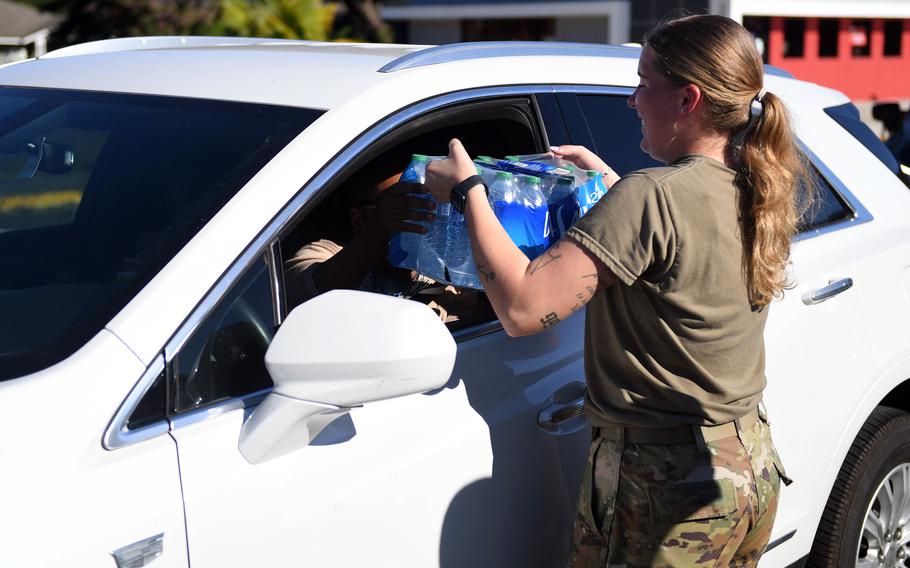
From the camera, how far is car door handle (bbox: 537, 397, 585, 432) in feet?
7.23

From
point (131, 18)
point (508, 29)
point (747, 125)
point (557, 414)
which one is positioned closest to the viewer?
point (747, 125)

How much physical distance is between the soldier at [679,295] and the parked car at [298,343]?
0.20 meters

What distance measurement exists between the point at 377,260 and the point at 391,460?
0.70 metres

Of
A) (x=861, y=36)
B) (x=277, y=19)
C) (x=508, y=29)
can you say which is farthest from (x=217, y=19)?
(x=861, y=36)

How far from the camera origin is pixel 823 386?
2.77 m

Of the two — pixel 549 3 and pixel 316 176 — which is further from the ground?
pixel 316 176

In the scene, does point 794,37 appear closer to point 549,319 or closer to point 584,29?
point 584,29

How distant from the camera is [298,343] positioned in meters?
1.69

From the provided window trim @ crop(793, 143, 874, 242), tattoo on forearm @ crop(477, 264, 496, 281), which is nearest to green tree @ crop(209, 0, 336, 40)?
window trim @ crop(793, 143, 874, 242)

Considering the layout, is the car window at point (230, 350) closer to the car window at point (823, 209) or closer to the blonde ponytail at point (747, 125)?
the blonde ponytail at point (747, 125)

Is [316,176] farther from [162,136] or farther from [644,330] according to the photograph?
[644,330]

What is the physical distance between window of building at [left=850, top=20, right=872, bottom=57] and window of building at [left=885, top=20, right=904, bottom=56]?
3.28 ft

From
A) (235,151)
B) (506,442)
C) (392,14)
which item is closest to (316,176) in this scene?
(235,151)

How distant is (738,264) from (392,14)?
33.7 metres
